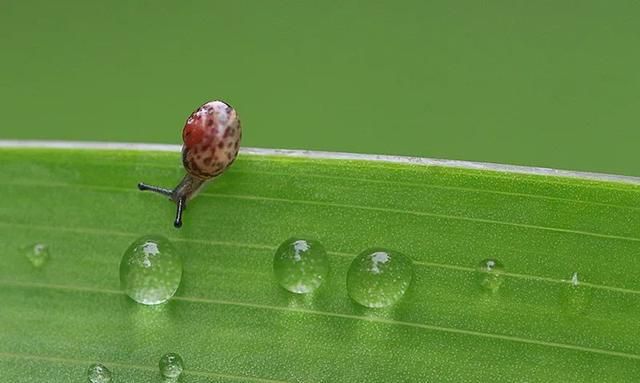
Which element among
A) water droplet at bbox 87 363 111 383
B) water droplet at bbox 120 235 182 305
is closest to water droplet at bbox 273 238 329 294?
water droplet at bbox 120 235 182 305

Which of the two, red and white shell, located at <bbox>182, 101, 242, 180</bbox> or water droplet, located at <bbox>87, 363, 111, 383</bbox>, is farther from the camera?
red and white shell, located at <bbox>182, 101, 242, 180</bbox>

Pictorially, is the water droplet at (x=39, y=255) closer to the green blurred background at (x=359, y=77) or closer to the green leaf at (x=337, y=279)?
the green leaf at (x=337, y=279)

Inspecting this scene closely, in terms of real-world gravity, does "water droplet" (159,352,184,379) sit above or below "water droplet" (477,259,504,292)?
below

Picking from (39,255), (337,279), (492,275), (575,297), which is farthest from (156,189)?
(575,297)

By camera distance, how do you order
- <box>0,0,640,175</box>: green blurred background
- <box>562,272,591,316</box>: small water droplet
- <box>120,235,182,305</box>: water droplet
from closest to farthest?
1. <box>562,272,591,316</box>: small water droplet
2. <box>120,235,182,305</box>: water droplet
3. <box>0,0,640,175</box>: green blurred background

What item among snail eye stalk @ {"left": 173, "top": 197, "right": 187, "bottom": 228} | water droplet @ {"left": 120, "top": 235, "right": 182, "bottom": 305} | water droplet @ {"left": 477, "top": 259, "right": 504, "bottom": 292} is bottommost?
water droplet @ {"left": 120, "top": 235, "right": 182, "bottom": 305}

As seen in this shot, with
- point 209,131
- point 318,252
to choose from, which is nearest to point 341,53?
point 209,131

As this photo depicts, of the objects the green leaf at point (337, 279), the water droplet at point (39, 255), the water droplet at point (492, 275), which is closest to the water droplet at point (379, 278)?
the green leaf at point (337, 279)

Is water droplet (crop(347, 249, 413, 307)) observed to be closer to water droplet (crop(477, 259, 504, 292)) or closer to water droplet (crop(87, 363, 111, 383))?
water droplet (crop(477, 259, 504, 292))

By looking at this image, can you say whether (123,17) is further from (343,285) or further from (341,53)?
(343,285)
